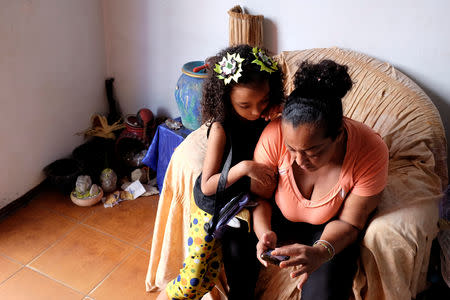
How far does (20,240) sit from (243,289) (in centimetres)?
135

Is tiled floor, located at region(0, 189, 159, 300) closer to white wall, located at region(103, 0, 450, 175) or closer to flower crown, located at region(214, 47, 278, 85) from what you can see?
white wall, located at region(103, 0, 450, 175)

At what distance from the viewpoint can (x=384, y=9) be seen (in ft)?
5.74

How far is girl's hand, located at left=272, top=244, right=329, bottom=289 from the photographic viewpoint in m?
1.04

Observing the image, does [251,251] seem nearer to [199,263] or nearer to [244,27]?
[199,263]

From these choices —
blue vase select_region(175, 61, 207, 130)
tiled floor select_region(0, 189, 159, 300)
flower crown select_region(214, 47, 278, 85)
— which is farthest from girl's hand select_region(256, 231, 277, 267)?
blue vase select_region(175, 61, 207, 130)

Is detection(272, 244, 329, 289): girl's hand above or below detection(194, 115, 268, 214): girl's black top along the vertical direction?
below

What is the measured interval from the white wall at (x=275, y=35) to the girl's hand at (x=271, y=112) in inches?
34.1

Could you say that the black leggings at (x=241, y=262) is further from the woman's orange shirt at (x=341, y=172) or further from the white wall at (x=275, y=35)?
the white wall at (x=275, y=35)

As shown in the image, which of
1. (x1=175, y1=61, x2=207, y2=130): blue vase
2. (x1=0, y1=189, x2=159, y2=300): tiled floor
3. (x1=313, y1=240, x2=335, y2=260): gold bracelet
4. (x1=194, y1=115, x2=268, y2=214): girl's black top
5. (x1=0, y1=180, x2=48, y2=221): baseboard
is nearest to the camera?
(x1=313, y1=240, x2=335, y2=260): gold bracelet

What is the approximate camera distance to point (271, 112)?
4.27 ft

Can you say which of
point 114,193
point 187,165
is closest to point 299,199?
point 187,165

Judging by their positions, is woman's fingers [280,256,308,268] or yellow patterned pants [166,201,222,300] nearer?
woman's fingers [280,256,308,268]

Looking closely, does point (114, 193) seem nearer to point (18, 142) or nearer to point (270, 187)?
point (18, 142)

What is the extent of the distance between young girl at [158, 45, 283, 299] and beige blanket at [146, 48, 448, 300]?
138mm
